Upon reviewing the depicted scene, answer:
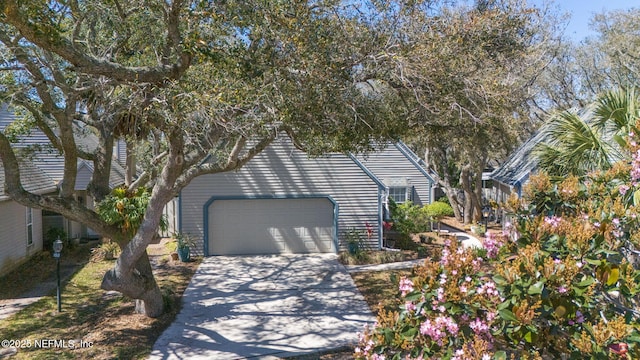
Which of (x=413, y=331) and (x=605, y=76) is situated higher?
(x=605, y=76)

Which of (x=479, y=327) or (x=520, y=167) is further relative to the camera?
(x=520, y=167)

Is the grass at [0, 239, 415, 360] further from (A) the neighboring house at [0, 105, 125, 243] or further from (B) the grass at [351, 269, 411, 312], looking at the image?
(A) the neighboring house at [0, 105, 125, 243]

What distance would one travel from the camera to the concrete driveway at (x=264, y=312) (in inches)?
292

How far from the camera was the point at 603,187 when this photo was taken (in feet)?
14.7

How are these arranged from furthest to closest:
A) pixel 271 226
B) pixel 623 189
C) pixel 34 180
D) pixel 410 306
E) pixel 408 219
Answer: pixel 408 219
pixel 271 226
pixel 34 180
pixel 623 189
pixel 410 306

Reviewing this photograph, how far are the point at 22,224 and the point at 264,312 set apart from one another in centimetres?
885

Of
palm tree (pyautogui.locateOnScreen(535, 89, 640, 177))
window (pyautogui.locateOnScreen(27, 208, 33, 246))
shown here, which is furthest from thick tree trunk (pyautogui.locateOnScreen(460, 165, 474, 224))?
window (pyautogui.locateOnScreen(27, 208, 33, 246))

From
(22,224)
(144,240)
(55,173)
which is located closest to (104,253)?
(22,224)

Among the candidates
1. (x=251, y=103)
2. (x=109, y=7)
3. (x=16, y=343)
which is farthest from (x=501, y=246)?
(x=16, y=343)

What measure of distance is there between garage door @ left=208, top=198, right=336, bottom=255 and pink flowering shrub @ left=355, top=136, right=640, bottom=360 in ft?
35.8

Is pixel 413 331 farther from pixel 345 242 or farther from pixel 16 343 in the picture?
pixel 345 242

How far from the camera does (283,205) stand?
47.2ft

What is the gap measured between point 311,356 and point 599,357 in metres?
5.12

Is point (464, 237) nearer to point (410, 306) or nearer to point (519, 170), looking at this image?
point (519, 170)
